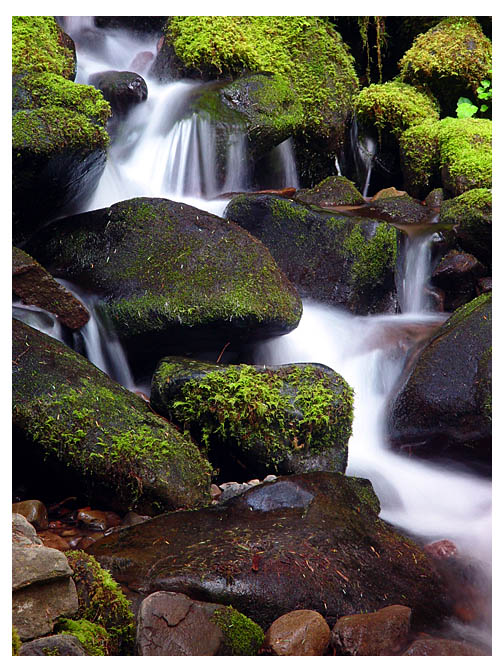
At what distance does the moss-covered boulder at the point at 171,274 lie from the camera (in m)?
4.03

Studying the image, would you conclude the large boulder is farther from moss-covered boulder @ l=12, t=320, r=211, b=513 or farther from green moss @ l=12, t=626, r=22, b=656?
green moss @ l=12, t=626, r=22, b=656

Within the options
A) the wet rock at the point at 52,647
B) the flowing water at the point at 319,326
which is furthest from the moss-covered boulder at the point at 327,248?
the wet rock at the point at 52,647

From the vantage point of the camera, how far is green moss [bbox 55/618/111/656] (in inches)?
74.2

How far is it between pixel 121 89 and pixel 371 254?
3115 mm

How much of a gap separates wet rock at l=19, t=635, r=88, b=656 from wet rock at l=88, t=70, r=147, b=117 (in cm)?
537

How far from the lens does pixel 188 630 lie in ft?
6.36

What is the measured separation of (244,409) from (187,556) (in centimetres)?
120

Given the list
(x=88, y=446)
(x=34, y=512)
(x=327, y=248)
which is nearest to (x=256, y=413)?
(x=88, y=446)

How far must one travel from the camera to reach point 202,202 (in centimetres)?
574

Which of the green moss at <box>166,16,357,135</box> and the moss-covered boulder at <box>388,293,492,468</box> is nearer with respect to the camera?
the moss-covered boulder at <box>388,293,492,468</box>

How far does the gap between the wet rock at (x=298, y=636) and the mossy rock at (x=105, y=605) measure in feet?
1.57

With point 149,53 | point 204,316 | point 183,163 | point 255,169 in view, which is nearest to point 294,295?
point 204,316

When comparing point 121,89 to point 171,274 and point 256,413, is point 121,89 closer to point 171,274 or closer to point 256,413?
point 171,274

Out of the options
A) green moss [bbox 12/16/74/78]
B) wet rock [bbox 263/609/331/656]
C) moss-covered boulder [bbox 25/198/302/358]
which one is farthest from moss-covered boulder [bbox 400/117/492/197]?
wet rock [bbox 263/609/331/656]
